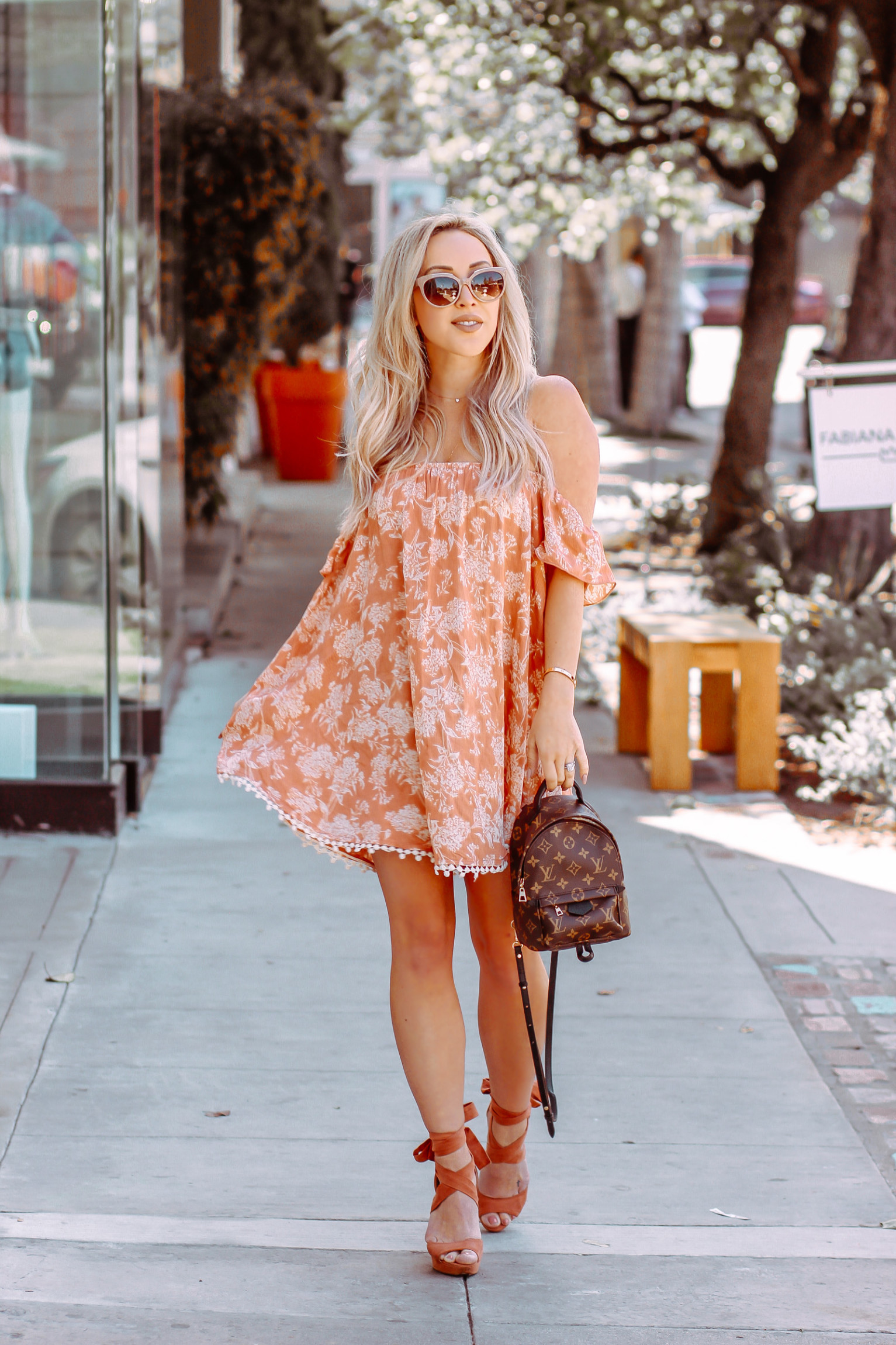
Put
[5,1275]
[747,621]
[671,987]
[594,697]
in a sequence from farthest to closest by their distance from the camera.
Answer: [594,697] → [747,621] → [671,987] → [5,1275]

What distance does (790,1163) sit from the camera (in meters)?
3.29

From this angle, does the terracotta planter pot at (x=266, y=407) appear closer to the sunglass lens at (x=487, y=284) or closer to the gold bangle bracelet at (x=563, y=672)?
the sunglass lens at (x=487, y=284)

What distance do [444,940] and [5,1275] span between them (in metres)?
0.93

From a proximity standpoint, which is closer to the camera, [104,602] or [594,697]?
[104,602]

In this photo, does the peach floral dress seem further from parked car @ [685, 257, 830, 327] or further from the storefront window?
parked car @ [685, 257, 830, 327]

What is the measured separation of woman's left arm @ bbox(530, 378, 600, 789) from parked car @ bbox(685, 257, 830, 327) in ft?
98.3

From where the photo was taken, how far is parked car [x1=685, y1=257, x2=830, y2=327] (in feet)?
105

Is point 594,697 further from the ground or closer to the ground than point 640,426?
closer to the ground

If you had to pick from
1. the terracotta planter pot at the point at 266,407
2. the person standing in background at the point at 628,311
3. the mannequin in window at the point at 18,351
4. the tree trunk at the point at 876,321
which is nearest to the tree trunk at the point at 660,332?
the person standing in background at the point at 628,311

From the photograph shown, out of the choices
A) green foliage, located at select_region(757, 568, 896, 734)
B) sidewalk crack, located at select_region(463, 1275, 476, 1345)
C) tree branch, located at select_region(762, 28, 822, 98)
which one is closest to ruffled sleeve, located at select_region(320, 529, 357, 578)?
sidewalk crack, located at select_region(463, 1275, 476, 1345)

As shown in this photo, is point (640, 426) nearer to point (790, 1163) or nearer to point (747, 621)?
point (747, 621)

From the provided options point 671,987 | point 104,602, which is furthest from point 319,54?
point 671,987

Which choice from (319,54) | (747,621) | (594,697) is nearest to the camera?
(747,621)

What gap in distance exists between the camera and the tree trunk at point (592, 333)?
18844 millimetres
